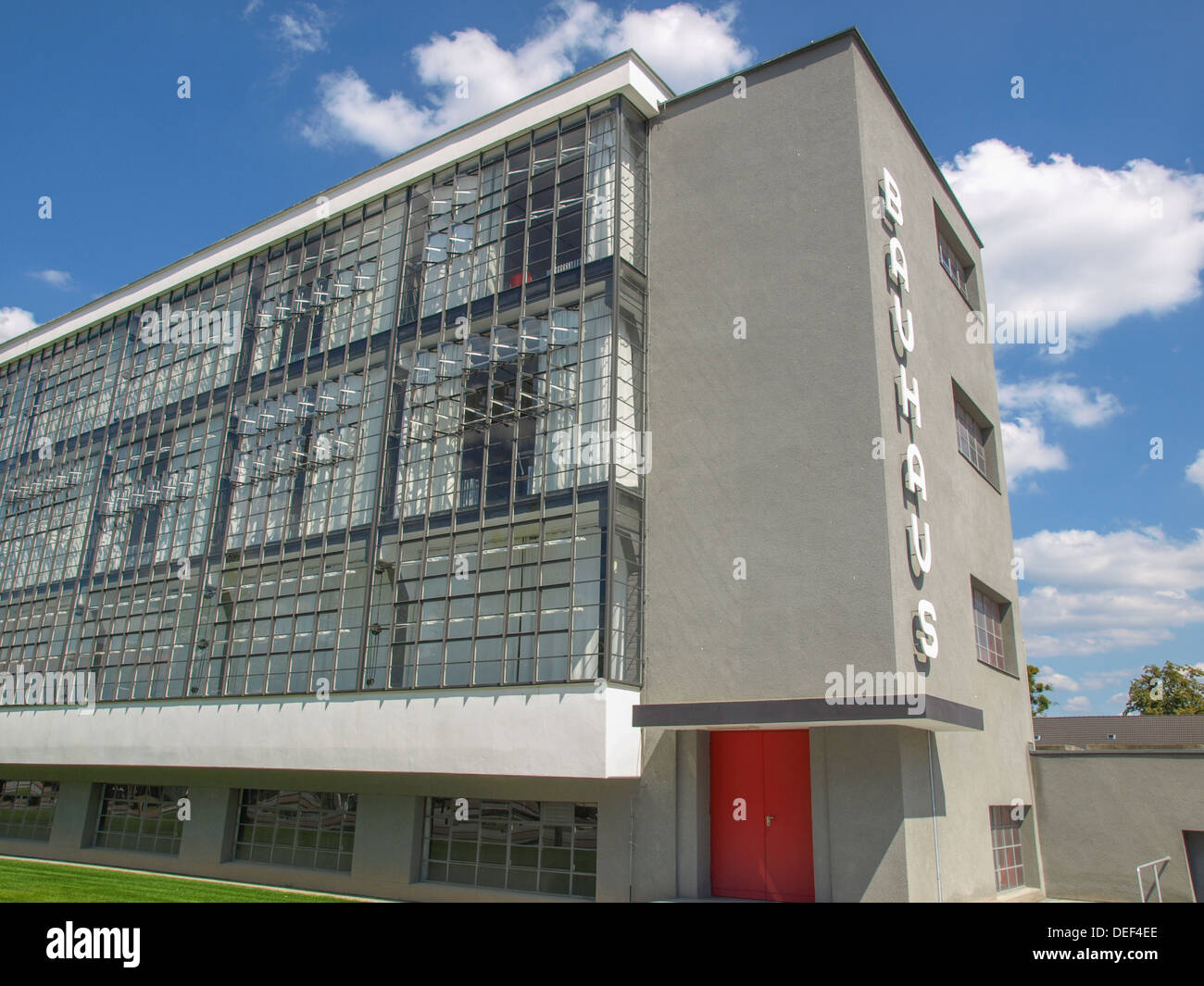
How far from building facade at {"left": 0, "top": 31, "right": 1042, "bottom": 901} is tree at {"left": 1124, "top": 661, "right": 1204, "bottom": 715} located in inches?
1730

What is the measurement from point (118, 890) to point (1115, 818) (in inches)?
814

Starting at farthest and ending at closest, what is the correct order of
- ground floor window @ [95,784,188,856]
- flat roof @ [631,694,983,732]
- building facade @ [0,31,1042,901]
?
ground floor window @ [95,784,188,856]
building facade @ [0,31,1042,901]
flat roof @ [631,694,983,732]

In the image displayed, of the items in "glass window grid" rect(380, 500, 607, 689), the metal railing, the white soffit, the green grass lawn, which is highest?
the white soffit

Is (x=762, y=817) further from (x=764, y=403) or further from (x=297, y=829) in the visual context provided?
(x=297, y=829)

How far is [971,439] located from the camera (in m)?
24.0

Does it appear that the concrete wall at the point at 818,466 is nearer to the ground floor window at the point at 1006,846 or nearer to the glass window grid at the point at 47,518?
the ground floor window at the point at 1006,846

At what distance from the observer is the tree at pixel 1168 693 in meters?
58.1

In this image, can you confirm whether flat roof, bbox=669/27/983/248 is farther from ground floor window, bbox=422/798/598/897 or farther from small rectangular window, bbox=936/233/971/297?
ground floor window, bbox=422/798/598/897

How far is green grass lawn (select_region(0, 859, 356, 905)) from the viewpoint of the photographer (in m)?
16.7

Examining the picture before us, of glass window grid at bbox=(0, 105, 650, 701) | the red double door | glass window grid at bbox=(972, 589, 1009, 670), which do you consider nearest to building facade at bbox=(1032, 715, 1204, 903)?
glass window grid at bbox=(972, 589, 1009, 670)

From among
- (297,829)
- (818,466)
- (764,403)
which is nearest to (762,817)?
(818,466)

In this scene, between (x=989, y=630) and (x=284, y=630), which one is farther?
(x=284, y=630)
